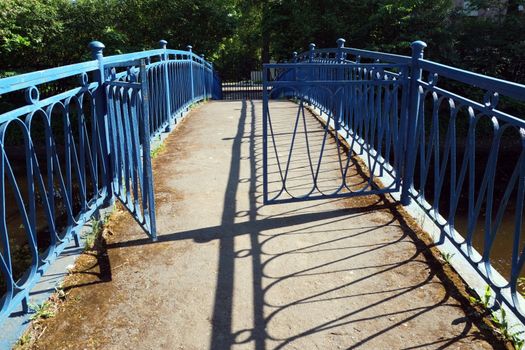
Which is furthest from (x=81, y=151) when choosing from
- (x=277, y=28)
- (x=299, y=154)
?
(x=277, y=28)

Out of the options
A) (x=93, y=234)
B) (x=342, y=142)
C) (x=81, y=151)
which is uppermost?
(x=81, y=151)

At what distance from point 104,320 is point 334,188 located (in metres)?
2.60

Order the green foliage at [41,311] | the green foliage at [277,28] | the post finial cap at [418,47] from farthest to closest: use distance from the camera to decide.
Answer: the green foliage at [277,28], the post finial cap at [418,47], the green foliage at [41,311]

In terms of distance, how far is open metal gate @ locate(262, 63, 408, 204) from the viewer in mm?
3836

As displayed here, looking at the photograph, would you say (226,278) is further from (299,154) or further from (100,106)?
(299,154)

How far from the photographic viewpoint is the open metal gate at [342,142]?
3836 millimetres

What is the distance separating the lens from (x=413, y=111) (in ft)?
12.1

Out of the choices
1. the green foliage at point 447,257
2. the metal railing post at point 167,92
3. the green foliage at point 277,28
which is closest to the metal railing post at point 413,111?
the green foliage at point 447,257

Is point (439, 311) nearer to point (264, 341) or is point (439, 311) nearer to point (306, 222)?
point (264, 341)

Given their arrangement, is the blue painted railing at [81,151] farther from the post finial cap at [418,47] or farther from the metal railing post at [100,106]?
the post finial cap at [418,47]

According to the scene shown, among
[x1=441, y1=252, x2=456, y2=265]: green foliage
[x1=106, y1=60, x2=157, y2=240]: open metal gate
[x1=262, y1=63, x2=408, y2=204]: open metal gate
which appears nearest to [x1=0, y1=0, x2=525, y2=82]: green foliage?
[x1=262, y1=63, x2=408, y2=204]: open metal gate

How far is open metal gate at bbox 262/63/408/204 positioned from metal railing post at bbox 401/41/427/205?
6 centimetres

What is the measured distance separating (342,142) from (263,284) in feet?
11.7

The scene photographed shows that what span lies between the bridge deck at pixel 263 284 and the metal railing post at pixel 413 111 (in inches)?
15.3
